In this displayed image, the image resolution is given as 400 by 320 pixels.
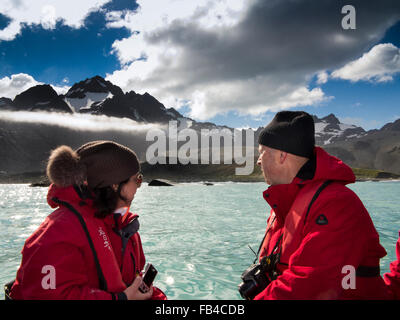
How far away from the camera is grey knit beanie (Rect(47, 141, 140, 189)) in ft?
11.3

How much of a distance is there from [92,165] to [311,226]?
2670 mm

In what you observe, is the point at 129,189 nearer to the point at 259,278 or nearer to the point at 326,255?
the point at 259,278

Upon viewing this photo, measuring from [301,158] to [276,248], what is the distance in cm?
133

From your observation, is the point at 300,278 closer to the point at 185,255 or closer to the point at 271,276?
the point at 271,276

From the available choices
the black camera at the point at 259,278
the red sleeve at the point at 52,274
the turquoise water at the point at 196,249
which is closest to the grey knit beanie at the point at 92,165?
the red sleeve at the point at 52,274

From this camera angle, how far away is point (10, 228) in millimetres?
24656

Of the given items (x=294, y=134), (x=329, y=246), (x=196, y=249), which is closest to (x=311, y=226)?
(x=329, y=246)

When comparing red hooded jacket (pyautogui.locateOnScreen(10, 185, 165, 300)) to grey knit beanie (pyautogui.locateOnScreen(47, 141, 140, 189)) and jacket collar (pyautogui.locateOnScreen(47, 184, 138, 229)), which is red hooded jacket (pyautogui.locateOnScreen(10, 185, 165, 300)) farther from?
grey knit beanie (pyautogui.locateOnScreen(47, 141, 140, 189))

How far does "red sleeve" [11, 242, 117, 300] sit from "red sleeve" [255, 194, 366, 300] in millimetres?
2102

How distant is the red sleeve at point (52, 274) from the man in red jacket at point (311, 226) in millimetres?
2058

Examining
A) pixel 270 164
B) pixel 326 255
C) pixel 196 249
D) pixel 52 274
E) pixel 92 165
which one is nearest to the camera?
pixel 52 274

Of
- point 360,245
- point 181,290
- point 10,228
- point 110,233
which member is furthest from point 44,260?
point 10,228

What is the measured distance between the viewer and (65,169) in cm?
342

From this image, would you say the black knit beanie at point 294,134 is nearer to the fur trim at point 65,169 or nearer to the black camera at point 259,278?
the black camera at point 259,278
